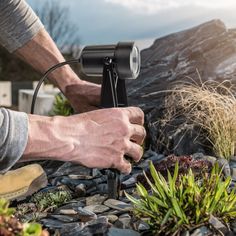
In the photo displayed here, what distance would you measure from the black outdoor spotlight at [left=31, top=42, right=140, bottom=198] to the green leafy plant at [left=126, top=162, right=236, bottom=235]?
1.51ft

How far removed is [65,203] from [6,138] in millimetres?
1712

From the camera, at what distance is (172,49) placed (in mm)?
7152

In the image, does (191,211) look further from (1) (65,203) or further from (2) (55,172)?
(2) (55,172)

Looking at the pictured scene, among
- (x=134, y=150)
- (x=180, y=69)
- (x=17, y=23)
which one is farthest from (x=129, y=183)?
(x=180, y=69)

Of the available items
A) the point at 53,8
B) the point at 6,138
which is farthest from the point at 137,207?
the point at 53,8

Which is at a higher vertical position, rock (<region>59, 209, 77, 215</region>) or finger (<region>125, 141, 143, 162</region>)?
finger (<region>125, 141, 143, 162</region>)

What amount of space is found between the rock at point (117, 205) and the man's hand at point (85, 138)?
1019mm

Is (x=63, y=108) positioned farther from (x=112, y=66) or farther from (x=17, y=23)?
(x=112, y=66)

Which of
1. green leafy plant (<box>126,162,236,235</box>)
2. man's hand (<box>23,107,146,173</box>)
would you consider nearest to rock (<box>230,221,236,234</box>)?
green leafy plant (<box>126,162,236,235</box>)

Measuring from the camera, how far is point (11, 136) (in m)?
1.97

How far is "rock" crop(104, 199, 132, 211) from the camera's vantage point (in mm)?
3208

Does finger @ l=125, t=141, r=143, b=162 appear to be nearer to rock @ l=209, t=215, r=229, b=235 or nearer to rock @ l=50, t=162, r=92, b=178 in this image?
rock @ l=209, t=215, r=229, b=235

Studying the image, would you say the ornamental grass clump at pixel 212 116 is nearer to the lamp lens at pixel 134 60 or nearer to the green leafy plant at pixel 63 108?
the lamp lens at pixel 134 60

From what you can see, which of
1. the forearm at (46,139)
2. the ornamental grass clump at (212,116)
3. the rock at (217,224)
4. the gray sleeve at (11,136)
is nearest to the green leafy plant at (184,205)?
the rock at (217,224)
